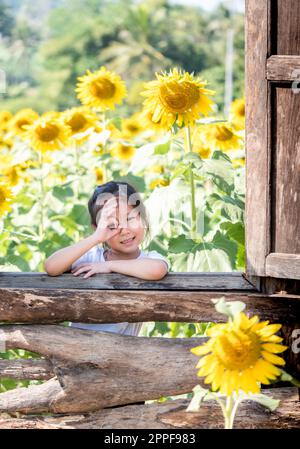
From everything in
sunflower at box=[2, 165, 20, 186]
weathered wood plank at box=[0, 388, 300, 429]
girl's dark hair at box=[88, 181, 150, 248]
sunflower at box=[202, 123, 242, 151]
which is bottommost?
weathered wood plank at box=[0, 388, 300, 429]

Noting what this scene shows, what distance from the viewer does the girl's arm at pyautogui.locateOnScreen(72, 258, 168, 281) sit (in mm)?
3188

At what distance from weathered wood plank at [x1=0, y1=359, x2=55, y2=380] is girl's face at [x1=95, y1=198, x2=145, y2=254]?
52 cm

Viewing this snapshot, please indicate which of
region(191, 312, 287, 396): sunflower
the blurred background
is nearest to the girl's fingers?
region(191, 312, 287, 396): sunflower

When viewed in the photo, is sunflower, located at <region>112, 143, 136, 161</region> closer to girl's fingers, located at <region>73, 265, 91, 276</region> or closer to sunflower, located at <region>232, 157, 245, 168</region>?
sunflower, located at <region>232, 157, 245, 168</region>

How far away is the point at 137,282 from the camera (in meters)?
3.20

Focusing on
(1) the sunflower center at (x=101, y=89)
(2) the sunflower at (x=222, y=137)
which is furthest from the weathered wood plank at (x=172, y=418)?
(1) the sunflower center at (x=101, y=89)

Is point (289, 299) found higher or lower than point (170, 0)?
lower

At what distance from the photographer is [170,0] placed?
42.0 m

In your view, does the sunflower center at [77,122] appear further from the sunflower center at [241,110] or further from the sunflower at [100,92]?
the sunflower center at [241,110]

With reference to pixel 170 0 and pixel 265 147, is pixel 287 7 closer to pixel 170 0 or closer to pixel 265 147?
pixel 265 147

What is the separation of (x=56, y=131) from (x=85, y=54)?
115 feet

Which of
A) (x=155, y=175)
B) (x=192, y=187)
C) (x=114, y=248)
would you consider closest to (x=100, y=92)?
(x=155, y=175)

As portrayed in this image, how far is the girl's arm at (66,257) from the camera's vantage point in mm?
3244
